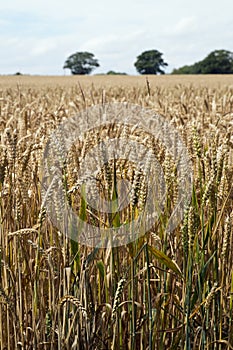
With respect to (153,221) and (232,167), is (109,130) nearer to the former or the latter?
(232,167)

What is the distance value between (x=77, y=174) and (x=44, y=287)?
320 millimetres

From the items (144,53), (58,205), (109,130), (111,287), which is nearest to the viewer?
(58,205)

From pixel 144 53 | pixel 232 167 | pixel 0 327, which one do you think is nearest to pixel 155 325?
pixel 0 327

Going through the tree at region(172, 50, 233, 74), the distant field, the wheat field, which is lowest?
the wheat field

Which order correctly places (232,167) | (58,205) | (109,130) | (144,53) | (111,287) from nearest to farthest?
1. (58,205)
2. (111,287)
3. (232,167)
4. (109,130)
5. (144,53)

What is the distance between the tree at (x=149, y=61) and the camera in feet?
174

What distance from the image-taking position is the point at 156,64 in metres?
52.9

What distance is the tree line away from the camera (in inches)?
1948

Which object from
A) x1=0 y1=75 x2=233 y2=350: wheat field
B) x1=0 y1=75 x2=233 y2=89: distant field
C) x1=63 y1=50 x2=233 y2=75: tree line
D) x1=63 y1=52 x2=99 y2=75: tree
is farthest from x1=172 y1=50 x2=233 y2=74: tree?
x1=0 y1=75 x2=233 y2=350: wheat field

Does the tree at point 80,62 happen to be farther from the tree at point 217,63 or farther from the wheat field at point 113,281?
the wheat field at point 113,281

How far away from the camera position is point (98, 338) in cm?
137

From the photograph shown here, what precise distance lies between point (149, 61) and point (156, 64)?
128 centimetres

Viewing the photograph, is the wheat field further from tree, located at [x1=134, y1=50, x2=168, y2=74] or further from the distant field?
tree, located at [x1=134, y1=50, x2=168, y2=74]

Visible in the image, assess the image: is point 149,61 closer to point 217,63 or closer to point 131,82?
point 217,63
